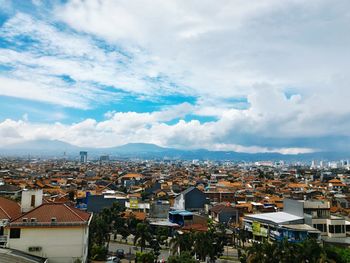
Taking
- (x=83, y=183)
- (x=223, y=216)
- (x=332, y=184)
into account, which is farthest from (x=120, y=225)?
(x=332, y=184)

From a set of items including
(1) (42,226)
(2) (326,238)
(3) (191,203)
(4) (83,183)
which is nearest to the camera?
(1) (42,226)

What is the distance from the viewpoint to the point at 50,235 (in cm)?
2245

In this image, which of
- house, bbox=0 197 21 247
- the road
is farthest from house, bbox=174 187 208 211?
house, bbox=0 197 21 247

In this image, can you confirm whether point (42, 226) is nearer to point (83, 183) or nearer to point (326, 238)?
point (326, 238)

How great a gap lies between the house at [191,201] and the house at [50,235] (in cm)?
4023

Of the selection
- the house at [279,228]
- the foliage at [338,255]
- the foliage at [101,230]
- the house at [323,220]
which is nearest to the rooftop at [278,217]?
the house at [279,228]

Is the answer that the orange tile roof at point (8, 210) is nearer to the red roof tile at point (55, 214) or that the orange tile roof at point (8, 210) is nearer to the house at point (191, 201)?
the red roof tile at point (55, 214)

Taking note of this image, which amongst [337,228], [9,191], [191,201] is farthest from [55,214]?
[9,191]

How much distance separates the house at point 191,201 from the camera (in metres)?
62.6

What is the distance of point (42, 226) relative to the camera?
2225 centimetres

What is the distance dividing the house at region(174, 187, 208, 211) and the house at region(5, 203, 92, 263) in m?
40.2

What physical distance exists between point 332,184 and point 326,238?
6732cm

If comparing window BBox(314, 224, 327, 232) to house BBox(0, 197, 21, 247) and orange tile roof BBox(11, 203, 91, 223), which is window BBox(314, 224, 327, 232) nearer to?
orange tile roof BBox(11, 203, 91, 223)

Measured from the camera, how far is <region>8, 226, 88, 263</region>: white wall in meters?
22.1
